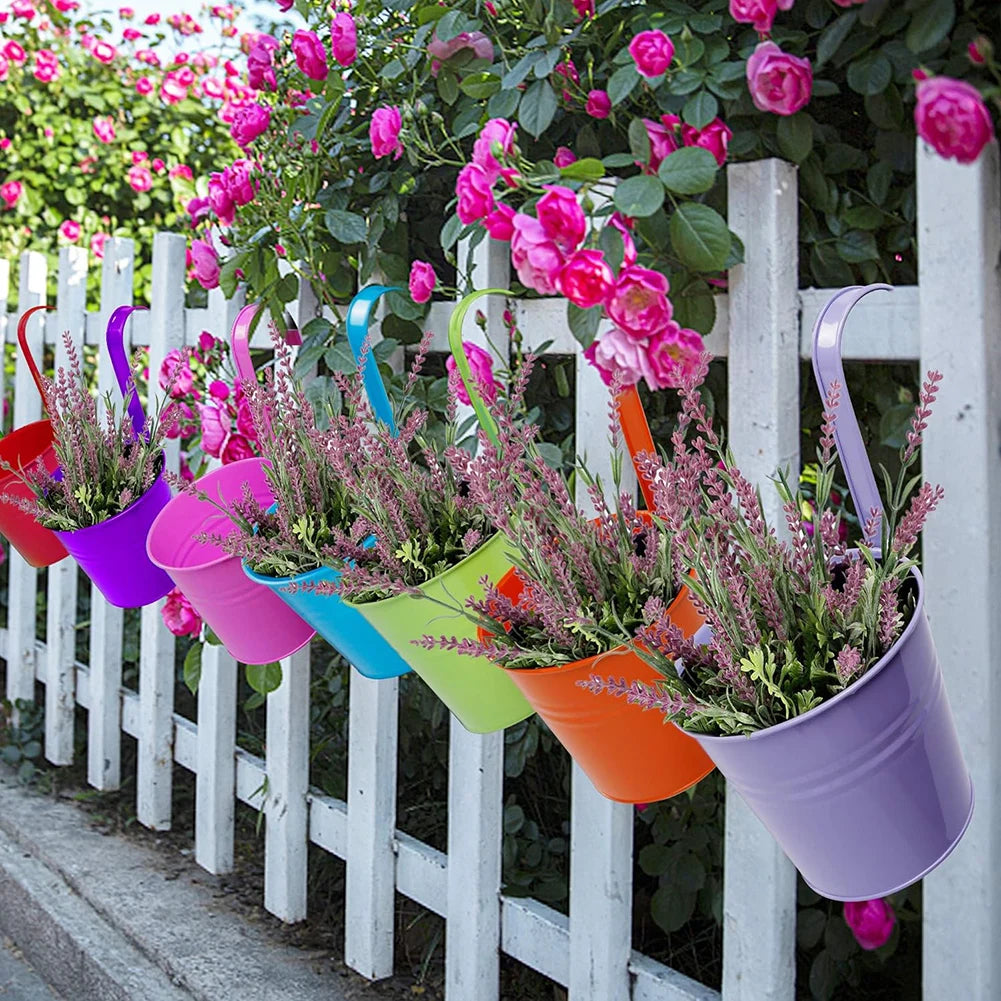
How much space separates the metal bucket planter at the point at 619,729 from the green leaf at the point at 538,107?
0.60m

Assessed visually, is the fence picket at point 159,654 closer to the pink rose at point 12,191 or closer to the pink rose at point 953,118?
the pink rose at point 12,191

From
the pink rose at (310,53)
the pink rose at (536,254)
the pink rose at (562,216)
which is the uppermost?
the pink rose at (310,53)

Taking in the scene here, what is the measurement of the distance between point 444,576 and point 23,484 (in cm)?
103

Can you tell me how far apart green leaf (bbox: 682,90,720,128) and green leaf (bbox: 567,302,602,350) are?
21 centimetres

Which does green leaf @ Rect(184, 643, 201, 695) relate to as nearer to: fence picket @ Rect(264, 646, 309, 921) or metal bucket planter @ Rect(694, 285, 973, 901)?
fence picket @ Rect(264, 646, 309, 921)

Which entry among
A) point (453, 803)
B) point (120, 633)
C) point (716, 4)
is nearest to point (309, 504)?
point (453, 803)

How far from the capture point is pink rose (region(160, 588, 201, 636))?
2.26 meters

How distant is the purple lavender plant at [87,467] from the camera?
1780 mm

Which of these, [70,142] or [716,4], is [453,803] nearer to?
[716,4]

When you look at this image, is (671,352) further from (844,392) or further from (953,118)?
(953,118)

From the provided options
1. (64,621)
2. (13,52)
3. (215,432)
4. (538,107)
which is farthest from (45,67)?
(538,107)

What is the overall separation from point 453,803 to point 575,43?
1056mm

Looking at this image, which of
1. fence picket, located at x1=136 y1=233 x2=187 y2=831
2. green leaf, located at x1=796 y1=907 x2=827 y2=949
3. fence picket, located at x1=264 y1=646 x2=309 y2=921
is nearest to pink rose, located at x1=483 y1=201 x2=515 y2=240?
green leaf, located at x1=796 y1=907 x2=827 y2=949

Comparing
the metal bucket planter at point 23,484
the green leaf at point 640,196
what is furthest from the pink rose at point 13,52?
the green leaf at point 640,196
